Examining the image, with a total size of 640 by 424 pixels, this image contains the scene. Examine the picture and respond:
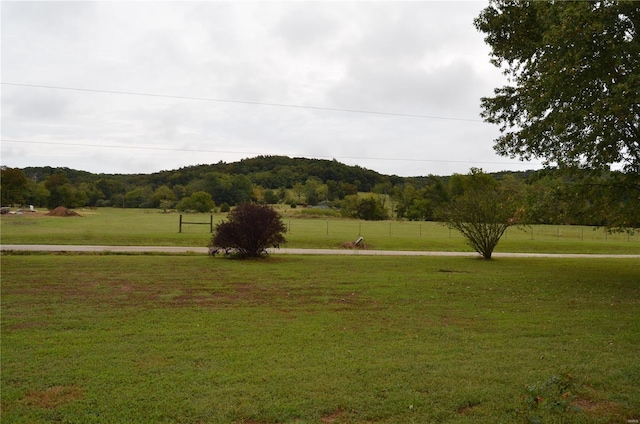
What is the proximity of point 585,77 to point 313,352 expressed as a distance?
404 inches

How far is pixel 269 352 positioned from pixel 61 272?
1104 centimetres

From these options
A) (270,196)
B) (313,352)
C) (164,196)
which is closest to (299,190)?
(270,196)

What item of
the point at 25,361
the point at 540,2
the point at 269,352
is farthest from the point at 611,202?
the point at 25,361

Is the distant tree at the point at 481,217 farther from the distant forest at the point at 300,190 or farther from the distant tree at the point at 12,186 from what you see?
the distant tree at the point at 12,186

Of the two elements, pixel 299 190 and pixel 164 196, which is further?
pixel 299 190

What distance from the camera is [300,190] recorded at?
95438 millimetres

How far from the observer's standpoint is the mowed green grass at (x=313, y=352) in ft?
14.7

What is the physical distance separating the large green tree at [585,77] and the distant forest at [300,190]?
1296mm

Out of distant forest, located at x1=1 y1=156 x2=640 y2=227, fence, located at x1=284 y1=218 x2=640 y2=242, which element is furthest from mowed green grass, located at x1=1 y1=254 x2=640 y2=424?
fence, located at x1=284 y1=218 x2=640 y2=242

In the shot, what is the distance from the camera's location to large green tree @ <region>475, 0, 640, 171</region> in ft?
34.9

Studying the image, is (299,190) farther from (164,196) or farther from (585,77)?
(585,77)

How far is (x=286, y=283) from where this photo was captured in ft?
43.3

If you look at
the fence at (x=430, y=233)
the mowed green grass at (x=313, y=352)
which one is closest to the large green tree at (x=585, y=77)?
the mowed green grass at (x=313, y=352)

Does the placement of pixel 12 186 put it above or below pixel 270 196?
above
